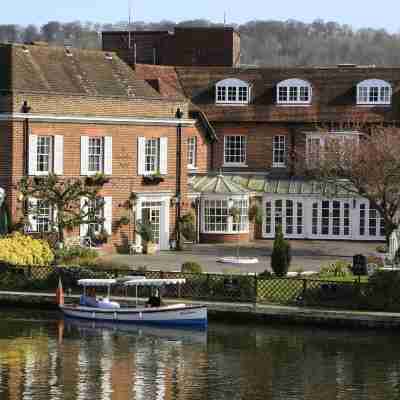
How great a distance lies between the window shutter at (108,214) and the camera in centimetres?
5522

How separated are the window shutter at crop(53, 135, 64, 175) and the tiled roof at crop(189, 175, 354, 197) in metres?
8.29

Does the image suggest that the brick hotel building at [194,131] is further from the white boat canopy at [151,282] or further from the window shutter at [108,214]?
the white boat canopy at [151,282]

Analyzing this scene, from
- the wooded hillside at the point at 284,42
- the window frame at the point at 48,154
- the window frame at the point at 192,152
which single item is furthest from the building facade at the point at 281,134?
the wooded hillside at the point at 284,42

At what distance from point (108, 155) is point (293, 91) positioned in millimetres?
13453

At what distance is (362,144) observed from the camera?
183ft

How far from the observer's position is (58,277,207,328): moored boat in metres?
41.6

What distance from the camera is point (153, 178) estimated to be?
188 ft

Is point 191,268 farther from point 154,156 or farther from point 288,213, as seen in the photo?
point 288,213

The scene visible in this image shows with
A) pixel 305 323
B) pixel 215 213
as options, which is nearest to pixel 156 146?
pixel 215 213

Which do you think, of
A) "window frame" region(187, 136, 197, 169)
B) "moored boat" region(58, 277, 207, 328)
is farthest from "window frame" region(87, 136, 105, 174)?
"moored boat" region(58, 277, 207, 328)

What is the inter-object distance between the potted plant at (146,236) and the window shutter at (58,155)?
13.6ft

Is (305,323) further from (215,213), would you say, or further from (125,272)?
(215,213)

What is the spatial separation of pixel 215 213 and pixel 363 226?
22.2 feet

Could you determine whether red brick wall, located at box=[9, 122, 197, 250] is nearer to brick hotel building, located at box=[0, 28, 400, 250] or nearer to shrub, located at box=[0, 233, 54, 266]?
→ brick hotel building, located at box=[0, 28, 400, 250]
